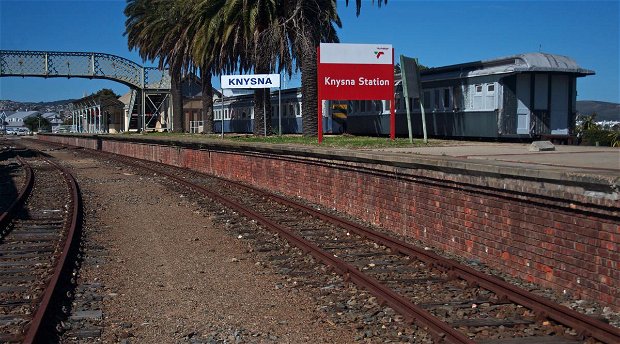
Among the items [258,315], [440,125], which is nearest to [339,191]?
[258,315]

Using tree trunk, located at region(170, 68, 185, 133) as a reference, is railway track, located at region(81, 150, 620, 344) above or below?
below

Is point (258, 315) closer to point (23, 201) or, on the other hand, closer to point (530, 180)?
point (530, 180)

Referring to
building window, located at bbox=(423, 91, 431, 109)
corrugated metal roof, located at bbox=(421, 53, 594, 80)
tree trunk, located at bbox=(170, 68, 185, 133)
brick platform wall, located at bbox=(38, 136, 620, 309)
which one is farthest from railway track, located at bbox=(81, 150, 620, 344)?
tree trunk, located at bbox=(170, 68, 185, 133)

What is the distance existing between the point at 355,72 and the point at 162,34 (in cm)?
2449

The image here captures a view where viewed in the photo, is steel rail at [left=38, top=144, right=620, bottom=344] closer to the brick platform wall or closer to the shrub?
the brick platform wall

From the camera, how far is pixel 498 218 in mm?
8469

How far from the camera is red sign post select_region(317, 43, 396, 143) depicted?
70.6 ft

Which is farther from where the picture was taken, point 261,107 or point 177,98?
point 177,98

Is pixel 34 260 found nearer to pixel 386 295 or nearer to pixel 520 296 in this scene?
pixel 386 295

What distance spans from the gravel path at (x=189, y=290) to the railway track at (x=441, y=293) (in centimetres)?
74

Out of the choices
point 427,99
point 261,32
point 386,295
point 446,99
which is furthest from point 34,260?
point 261,32

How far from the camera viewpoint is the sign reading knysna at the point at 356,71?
2153 cm

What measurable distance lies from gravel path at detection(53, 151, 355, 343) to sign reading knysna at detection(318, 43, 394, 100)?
28.4 feet

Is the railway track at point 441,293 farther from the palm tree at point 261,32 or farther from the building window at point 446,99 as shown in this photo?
the palm tree at point 261,32
